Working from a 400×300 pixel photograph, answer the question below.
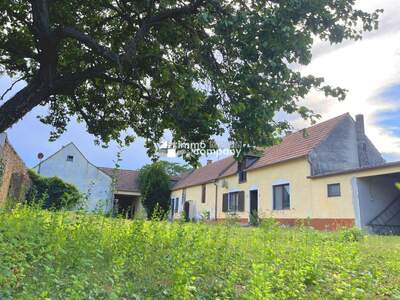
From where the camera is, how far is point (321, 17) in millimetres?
6359

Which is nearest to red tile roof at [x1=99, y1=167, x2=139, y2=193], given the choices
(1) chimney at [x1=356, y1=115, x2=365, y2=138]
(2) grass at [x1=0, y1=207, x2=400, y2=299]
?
(1) chimney at [x1=356, y1=115, x2=365, y2=138]

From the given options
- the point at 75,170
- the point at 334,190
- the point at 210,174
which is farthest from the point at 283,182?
the point at 75,170

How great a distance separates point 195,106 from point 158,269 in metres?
3.30

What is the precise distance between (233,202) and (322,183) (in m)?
10.6

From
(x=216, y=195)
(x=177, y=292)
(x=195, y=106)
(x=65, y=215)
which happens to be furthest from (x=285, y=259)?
(x=216, y=195)

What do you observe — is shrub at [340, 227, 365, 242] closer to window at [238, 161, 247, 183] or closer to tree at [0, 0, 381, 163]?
tree at [0, 0, 381, 163]

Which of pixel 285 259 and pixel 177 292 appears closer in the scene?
pixel 177 292

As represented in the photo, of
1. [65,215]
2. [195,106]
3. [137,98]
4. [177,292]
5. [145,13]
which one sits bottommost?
[177,292]

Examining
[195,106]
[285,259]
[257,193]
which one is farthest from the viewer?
[257,193]

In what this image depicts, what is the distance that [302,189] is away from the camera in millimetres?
20703

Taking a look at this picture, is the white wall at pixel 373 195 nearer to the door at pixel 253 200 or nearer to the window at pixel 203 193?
the door at pixel 253 200

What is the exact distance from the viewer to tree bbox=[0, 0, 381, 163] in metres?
6.07

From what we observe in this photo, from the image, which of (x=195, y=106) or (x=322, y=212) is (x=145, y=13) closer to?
(x=195, y=106)

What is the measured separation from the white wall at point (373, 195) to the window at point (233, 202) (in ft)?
35.9
